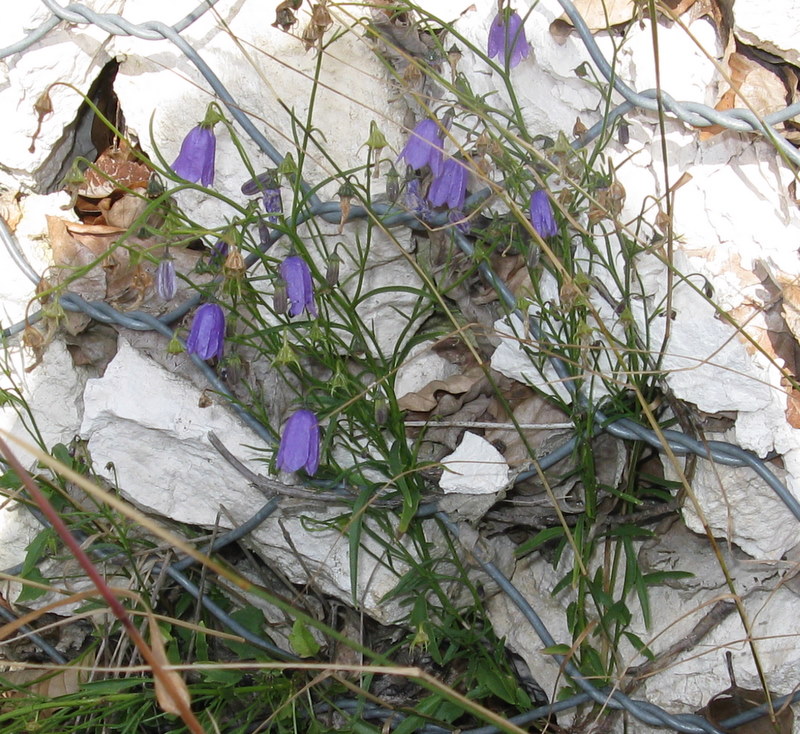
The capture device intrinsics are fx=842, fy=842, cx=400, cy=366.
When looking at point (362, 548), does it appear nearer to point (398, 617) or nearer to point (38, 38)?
point (398, 617)

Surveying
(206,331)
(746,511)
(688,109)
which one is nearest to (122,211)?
(206,331)

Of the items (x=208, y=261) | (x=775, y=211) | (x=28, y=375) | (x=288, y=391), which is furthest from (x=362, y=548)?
(x=775, y=211)

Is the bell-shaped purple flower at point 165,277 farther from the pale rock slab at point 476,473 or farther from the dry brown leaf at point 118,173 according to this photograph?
the pale rock slab at point 476,473

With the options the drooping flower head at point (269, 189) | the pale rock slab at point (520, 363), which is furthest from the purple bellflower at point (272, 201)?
the pale rock slab at point (520, 363)

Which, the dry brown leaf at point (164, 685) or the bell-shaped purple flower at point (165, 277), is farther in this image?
the bell-shaped purple flower at point (165, 277)

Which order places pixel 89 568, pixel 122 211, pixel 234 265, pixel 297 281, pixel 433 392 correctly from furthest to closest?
pixel 122 211 → pixel 433 392 → pixel 297 281 → pixel 234 265 → pixel 89 568

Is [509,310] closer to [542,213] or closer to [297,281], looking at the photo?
[542,213]

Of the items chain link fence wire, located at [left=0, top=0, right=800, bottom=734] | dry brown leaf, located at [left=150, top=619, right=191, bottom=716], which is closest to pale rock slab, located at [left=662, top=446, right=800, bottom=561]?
chain link fence wire, located at [left=0, top=0, right=800, bottom=734]
